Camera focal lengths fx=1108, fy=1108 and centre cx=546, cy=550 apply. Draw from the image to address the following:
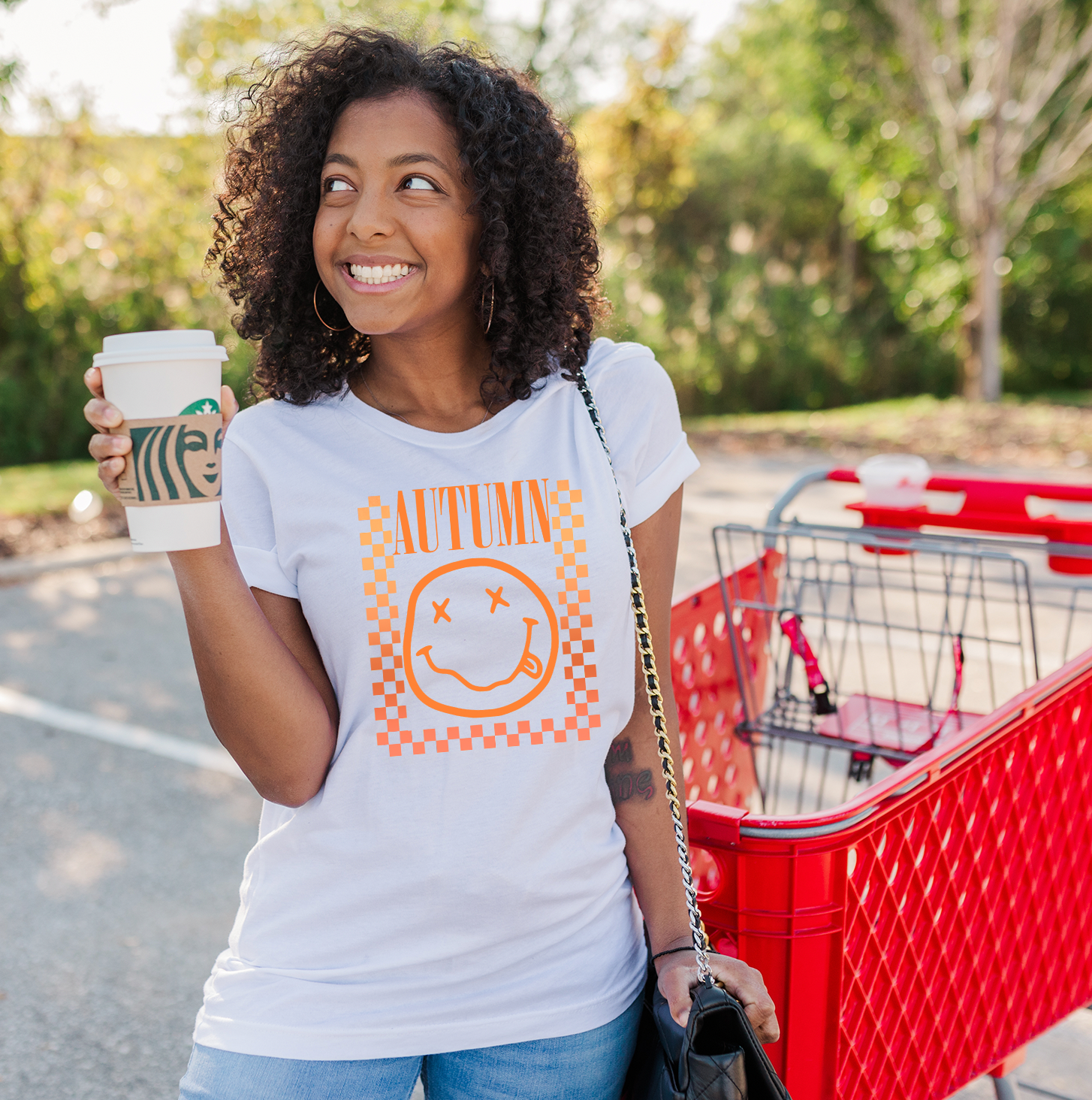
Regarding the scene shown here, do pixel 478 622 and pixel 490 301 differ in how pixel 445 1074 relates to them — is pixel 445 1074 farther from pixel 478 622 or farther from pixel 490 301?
pixel 490 301

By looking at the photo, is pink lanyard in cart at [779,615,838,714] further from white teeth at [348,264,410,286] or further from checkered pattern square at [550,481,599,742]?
white teeth at [348,264,410,286]

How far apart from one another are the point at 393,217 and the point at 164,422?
565mm

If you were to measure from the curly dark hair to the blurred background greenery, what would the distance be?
721cm

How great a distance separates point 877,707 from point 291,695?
62.2 inches

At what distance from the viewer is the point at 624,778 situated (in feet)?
5.46

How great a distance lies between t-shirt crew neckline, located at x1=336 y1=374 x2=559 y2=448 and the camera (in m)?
1.64

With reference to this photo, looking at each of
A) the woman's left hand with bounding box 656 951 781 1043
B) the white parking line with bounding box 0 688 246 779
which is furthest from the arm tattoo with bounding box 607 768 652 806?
the white parking line with bounding box 0 688 246 779

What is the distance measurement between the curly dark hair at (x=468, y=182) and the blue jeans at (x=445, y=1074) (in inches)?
36.8

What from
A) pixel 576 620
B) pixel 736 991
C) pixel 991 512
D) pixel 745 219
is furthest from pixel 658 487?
pixel 745 219

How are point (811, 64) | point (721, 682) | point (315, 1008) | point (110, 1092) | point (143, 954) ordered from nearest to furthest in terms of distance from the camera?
point (315, 1008) < point (721, 682) < point (110, 1092) < point (143, 954) < point (811, 64)

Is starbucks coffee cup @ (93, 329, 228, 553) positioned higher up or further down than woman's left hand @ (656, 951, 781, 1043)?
higher up

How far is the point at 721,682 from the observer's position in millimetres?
2537

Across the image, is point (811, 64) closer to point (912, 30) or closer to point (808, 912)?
point (912, 30)

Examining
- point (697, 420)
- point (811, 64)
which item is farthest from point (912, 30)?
point (697, 420)
